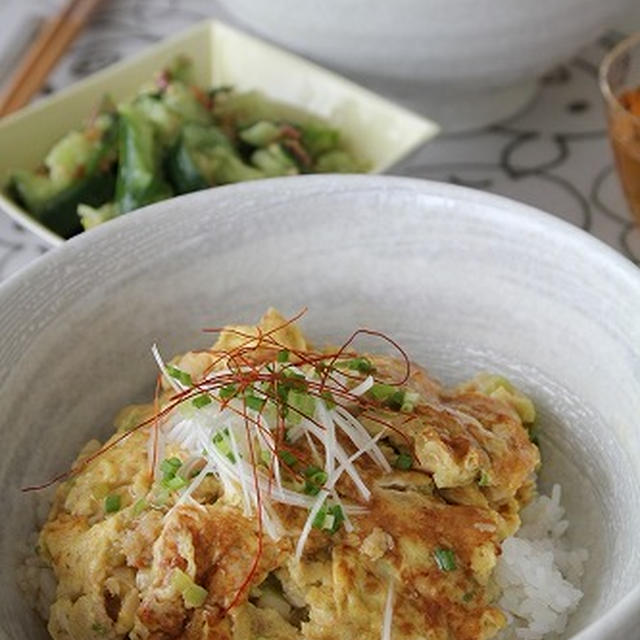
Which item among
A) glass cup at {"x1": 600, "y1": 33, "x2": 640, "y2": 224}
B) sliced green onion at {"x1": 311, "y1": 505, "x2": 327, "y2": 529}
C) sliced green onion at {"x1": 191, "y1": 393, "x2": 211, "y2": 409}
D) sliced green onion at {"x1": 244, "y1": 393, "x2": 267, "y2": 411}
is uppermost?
sliced green onion at {"x1": 191, "y1": 393, "x2": 211, "y2": 409}

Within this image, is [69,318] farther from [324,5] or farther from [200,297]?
[324,5]

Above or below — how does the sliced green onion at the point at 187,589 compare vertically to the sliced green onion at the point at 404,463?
above

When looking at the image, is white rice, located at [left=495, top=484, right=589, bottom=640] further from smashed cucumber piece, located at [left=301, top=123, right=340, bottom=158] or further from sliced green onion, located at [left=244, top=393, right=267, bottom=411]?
smashed cucumber piece, located at [left=301, top=123, right=340, bottom=158]

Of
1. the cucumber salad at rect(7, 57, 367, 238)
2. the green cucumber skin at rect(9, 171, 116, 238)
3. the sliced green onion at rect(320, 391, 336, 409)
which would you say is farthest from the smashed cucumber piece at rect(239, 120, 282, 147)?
the sliced green onion at rect(320, 391, 336, 409)

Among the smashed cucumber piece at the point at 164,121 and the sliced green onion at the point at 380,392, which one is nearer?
the sliced green onion at the point at 380,392

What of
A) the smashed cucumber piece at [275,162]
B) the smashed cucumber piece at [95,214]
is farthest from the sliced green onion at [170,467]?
the smashed cucumber piece at [275,162]

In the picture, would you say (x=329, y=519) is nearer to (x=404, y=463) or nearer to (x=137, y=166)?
(x=404, y=463)

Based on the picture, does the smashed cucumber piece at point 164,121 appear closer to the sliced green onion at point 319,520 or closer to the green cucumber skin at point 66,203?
the green cucumber skin at point 66,203

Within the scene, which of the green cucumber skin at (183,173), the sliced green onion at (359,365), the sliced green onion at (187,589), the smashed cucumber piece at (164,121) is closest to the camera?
the sliced green onion at (187,589)
